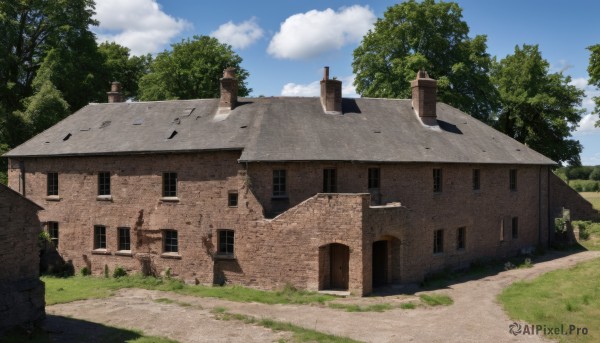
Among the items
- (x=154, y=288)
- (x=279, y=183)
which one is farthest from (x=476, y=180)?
(x=154, y=288)

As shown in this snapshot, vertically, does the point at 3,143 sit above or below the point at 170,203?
above

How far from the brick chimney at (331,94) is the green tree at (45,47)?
22.4 meters

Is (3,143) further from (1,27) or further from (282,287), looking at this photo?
(282,287)

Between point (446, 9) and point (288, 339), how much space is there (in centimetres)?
3371

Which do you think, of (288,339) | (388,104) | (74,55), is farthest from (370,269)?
(74,55)

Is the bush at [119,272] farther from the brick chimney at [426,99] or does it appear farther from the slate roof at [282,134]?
the brick chimney at [426,99]

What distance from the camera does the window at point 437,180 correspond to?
26.1 metres

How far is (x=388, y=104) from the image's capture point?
98.4 ft

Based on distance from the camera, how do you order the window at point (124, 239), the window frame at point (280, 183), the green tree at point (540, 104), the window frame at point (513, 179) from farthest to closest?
the green tree at point (540, 104) → the window frame at point (513, 179) → the window at point (124, 239) → the window frame at point (280, 183)

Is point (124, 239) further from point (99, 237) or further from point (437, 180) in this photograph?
point (437, 180)

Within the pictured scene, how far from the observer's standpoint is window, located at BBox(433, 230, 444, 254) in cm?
2575

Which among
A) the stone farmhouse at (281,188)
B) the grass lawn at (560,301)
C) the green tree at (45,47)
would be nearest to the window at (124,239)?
the stone farmhouse at (281,188)

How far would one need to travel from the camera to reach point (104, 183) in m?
26.6

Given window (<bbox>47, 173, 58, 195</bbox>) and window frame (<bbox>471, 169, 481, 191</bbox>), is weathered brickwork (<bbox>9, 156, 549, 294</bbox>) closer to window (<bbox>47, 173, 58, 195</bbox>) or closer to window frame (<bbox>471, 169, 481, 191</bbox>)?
window frame (<bbox>471, 169, 481, 191</bbox>)
